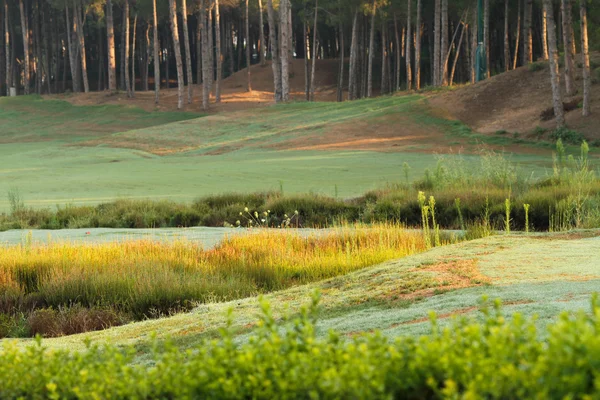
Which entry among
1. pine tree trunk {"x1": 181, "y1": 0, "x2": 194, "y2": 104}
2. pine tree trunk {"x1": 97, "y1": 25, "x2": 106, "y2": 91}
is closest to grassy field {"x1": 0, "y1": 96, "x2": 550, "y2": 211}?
pine tree trunk {"x1": 181, "y1": 0, "x2": 194, "y2": 104}

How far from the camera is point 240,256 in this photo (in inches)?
433

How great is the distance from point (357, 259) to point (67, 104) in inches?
2098

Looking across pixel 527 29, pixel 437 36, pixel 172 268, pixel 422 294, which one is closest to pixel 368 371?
pixel 422 294

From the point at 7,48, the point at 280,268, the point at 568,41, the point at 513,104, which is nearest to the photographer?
the point at 280,268

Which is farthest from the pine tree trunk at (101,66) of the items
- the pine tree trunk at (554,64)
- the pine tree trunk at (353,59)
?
the pine tree trunk at (554,64)

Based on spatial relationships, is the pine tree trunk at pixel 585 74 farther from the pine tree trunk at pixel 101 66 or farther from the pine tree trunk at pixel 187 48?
the pine tree trunk at pixel 101 66

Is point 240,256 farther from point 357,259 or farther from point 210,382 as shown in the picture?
point 210,382

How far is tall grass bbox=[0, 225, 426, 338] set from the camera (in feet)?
31.0

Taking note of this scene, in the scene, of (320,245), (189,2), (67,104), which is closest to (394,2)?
(189,2)

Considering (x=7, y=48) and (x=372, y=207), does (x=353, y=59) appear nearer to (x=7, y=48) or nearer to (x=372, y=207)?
(x=7, y=48)

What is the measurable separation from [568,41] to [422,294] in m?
29.9

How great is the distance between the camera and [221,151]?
36031 mm

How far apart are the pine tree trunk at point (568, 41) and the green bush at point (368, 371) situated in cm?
3229

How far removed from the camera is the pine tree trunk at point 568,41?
33.2m
